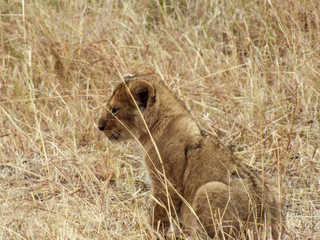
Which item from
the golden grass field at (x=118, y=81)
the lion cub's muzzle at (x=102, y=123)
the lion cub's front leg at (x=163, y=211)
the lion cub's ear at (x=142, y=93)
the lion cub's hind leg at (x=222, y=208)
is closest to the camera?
the lion cub's hind leg at (x=222, y=208)

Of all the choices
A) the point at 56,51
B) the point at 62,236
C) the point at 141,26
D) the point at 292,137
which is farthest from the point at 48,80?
the point at 62,236

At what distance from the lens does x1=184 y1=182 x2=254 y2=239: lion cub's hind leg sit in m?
4.35

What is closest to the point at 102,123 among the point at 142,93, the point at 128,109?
the point at 128,109

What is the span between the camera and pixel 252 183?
14.9 feet

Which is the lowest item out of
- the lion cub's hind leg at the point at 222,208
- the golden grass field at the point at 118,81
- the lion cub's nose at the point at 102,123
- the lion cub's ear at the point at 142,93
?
the golden grass field at the point at 118,81

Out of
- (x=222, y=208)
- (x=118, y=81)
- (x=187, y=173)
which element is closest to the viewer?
(x=222, y=208)

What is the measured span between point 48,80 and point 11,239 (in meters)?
3.04

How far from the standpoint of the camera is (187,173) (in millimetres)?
4836

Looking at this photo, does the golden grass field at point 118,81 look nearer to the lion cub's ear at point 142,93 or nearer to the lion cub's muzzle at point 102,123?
the lion cub's muzzle at point 102,123

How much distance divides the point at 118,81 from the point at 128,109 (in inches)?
78.7

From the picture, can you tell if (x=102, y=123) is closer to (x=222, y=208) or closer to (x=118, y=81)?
(x=222, y=208)

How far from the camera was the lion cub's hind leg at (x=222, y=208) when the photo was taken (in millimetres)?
4348

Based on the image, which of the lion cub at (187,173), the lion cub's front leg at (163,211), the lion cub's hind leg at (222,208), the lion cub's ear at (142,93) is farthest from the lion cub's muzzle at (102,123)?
the lion cub's hind leg at (222,208)

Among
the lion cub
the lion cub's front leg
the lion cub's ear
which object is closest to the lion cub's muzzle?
the lion cub
